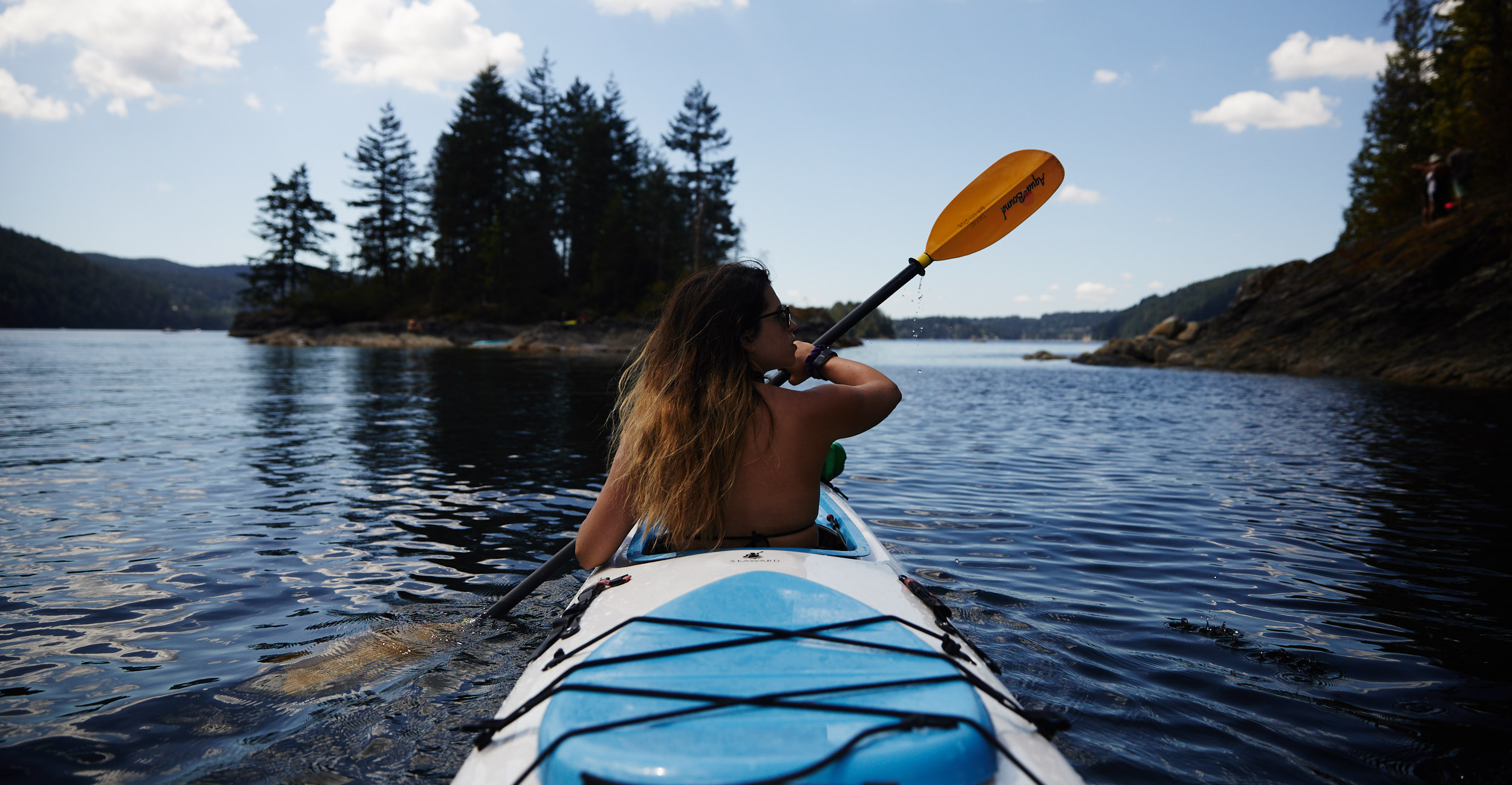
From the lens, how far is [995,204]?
14.2 ft

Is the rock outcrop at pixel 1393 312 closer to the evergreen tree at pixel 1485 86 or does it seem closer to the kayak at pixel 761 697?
the evergreen tree at pixel 1485 86

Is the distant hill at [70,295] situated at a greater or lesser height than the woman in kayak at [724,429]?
greater

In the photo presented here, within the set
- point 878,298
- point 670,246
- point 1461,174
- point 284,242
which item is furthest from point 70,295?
point 1461,174

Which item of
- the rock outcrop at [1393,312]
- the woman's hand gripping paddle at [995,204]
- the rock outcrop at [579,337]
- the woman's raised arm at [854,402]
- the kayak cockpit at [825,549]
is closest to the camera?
the woman's raised arm at [854,402]

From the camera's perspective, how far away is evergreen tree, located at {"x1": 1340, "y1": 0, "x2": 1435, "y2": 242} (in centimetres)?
3441

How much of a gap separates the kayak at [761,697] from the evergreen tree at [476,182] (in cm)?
4997

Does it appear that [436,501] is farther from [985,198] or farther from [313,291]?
[313,291]

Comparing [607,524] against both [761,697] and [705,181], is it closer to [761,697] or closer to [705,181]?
[761,697]

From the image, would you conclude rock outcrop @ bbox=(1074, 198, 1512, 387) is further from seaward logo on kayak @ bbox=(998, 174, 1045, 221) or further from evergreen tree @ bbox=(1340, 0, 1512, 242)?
seaward logo on kayak @ bbox=(998, 174, 1045, 221)

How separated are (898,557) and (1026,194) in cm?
263

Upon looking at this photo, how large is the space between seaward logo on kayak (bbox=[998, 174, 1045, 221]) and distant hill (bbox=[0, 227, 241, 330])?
143 metres

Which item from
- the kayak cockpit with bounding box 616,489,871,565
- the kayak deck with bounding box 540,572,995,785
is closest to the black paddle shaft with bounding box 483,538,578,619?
the kayak cockpit with bounding box 616,489,871,565

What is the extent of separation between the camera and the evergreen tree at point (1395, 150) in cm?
3441

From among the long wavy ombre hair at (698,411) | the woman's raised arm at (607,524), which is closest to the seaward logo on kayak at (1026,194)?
the long wavy ombre hair at (698,411)
